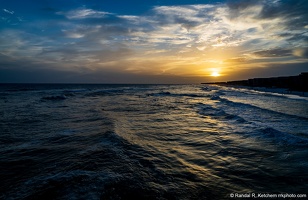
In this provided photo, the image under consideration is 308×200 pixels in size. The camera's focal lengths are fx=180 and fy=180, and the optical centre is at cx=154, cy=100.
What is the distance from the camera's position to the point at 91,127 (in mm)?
9305

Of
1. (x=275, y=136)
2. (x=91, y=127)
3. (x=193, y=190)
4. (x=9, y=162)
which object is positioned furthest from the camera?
(x=91, y=127)

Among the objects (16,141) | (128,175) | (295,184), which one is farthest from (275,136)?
(16,141)

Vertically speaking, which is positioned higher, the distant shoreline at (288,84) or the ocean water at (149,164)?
the distant shoreline at (288,84)

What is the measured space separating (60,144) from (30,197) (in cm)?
336

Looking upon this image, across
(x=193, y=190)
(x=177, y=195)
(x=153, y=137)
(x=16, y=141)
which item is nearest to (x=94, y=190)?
(x=177, y=195)

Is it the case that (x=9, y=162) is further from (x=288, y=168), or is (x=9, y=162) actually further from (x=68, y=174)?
(x=288, y=168)

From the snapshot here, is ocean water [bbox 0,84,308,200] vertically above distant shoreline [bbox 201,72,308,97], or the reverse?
distant shoreline [bbox 201,72,308,97]

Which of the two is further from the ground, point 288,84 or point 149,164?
point 288,84

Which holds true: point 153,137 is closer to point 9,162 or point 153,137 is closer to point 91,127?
point 91,127

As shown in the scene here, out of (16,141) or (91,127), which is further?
(91,127)

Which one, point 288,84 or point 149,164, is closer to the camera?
point 149,164

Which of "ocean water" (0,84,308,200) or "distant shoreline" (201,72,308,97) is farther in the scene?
"distant shoreline" (201,72,308,97)

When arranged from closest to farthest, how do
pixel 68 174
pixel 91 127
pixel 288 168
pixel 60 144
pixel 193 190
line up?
pixel 193 190 < pixel 68 174 < pixel 288 168 < pixel 60 144 < pixel 91 127

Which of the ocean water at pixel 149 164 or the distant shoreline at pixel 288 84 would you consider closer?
the ocean water at pixel 149 164
